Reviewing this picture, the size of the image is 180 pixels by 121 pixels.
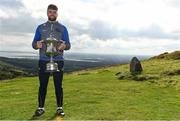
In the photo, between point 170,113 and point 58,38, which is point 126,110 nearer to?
point 170,113

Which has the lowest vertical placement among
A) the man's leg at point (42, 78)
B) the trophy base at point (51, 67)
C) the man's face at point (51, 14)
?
the man's leg at point (42, 78)

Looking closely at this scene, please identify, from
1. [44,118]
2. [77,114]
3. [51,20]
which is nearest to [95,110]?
[77,114]

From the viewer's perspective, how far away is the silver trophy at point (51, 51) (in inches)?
531

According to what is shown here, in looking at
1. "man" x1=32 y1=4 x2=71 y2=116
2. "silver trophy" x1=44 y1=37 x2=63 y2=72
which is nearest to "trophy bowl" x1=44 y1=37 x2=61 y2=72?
"silver trophy" x1=44 y1=37 x2=63 y2=72

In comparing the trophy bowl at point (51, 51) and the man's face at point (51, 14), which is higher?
the man's face at point (51, 14)

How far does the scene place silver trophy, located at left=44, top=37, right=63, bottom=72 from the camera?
13.5 m

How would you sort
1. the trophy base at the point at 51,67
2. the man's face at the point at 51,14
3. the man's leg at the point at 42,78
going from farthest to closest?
the man's leg at the point at 42,78, the man's face at the point at 51,14, the trophy base at the point at 51,67

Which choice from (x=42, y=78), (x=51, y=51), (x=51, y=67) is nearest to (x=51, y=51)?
(x=51, y=51)

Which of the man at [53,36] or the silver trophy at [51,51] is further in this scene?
the man at [53,36]

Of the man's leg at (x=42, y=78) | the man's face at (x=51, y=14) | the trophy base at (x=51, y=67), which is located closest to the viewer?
the trophy base at (x=51, y=67)

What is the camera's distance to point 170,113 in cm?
1605

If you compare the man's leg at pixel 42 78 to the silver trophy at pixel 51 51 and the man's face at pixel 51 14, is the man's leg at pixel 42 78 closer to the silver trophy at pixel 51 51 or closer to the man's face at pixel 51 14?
the silver trophy at pixel 51 51

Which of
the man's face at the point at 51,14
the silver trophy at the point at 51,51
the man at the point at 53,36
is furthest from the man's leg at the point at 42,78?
the man's face at the point at 51,14

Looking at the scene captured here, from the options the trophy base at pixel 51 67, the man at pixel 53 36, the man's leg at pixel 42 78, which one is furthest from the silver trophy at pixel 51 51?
the man's leg at pixel 42 78
